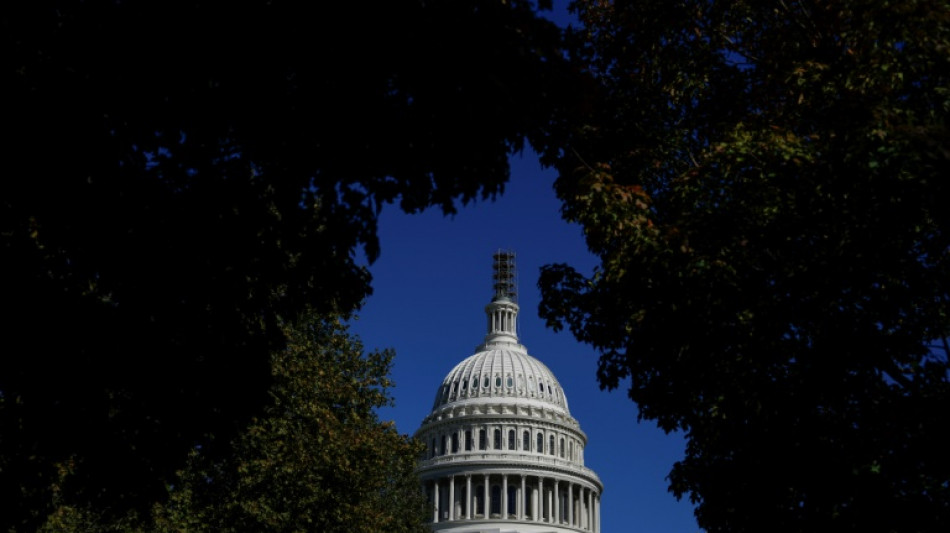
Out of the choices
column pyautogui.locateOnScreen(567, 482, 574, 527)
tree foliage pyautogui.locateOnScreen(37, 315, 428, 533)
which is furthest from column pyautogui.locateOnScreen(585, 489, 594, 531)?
tree foliage pyautogui.locateOnScreen(37, 315, 428, 533)

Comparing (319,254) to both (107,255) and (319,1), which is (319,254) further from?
(319,1)

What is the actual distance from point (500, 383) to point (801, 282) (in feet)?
408

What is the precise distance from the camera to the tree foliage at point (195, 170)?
10.6 m

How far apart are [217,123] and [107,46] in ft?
4.76

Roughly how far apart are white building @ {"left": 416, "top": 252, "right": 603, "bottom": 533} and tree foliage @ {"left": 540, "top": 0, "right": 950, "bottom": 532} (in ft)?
360

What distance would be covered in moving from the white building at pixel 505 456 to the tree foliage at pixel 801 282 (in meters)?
110

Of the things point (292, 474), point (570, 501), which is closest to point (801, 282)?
point (292, 474)

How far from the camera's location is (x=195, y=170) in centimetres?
1210

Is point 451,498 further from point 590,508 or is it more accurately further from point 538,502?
point 590,508

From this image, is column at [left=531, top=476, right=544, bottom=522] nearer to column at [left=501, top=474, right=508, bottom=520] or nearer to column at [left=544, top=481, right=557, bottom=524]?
column at [left=544, top=481, right=557, bottom=524]

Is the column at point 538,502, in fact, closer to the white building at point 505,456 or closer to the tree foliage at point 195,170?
the white building at point 505,456

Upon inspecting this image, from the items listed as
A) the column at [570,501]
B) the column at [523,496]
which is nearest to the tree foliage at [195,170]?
the column at [523,496]

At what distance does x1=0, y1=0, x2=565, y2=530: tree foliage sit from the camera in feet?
34.8

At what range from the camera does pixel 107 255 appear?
11758 mm
